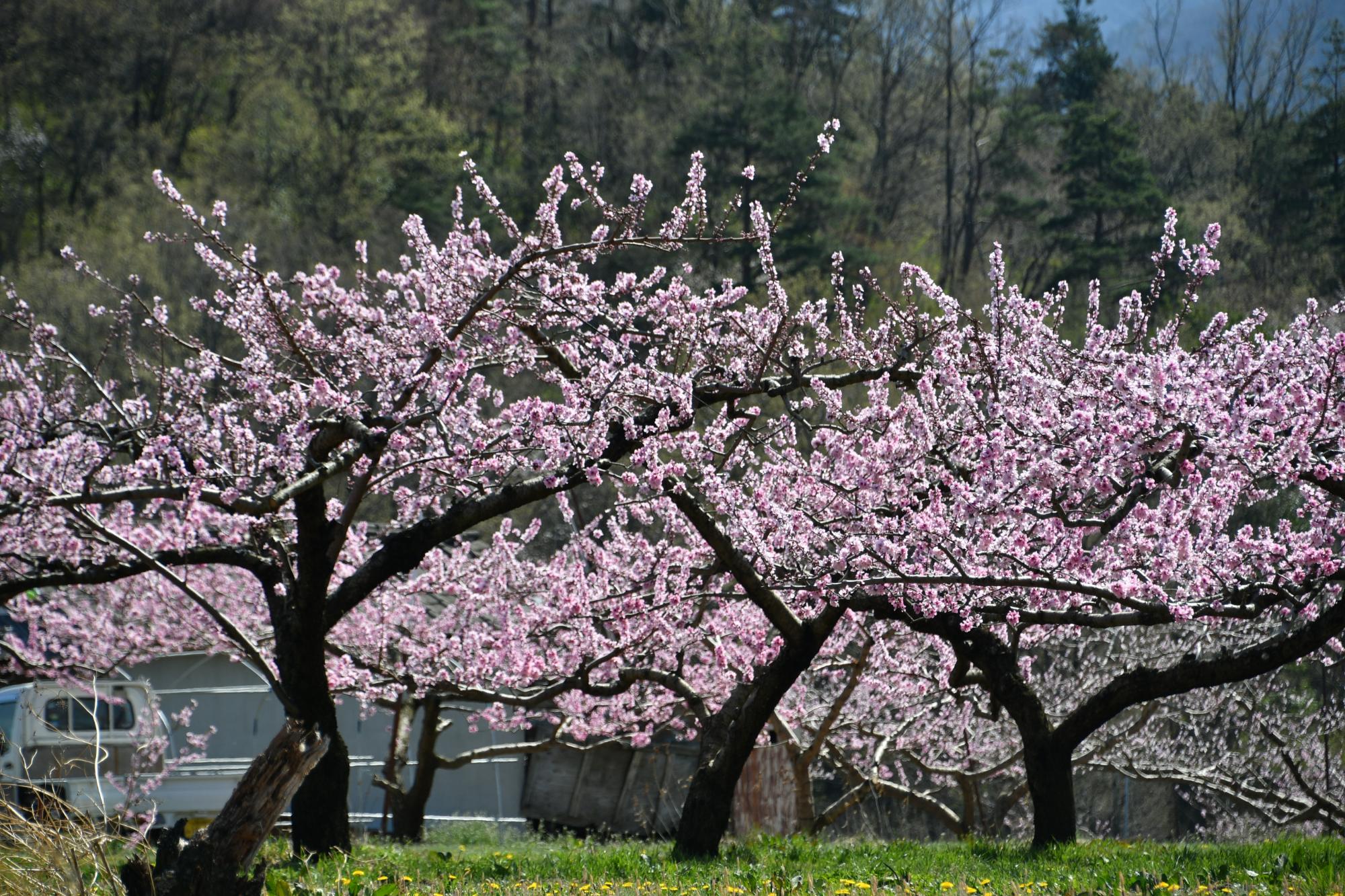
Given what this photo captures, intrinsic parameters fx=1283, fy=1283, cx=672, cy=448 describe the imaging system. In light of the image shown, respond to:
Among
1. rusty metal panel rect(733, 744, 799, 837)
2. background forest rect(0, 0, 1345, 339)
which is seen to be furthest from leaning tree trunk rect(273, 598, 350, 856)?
background forest rect(0, 0, 1345, 339)

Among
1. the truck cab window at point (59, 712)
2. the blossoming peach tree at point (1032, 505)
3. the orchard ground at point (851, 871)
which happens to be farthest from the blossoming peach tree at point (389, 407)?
the truck cab window at point (59, 712)

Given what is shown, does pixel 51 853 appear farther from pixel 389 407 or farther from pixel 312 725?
pixel 312 725

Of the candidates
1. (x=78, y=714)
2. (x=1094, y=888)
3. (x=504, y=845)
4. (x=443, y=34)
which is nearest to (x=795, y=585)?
(x=1094, y=888)

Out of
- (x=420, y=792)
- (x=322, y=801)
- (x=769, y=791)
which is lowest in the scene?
(x=420, y=792)

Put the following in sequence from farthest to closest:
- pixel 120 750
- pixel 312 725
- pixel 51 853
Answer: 1. pixel 120 750
2. pixel 312 725
3. pixel 51 853

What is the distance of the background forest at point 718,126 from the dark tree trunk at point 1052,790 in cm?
2001

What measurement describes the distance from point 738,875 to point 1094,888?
5.94ft

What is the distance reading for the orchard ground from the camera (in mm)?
5625

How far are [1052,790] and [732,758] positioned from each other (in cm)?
222

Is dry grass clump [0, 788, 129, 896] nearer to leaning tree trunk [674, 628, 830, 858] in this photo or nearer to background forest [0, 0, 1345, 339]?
leaning tree trunk [674, 628, 830, 858]

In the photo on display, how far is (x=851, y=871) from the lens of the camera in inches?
261

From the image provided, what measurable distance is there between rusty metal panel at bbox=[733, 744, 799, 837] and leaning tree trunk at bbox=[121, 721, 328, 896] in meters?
8.19

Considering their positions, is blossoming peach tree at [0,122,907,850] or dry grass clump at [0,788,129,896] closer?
dry grass clump at [0,788,129,896]

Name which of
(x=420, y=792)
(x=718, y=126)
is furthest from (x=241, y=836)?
(x=718, y=126)
